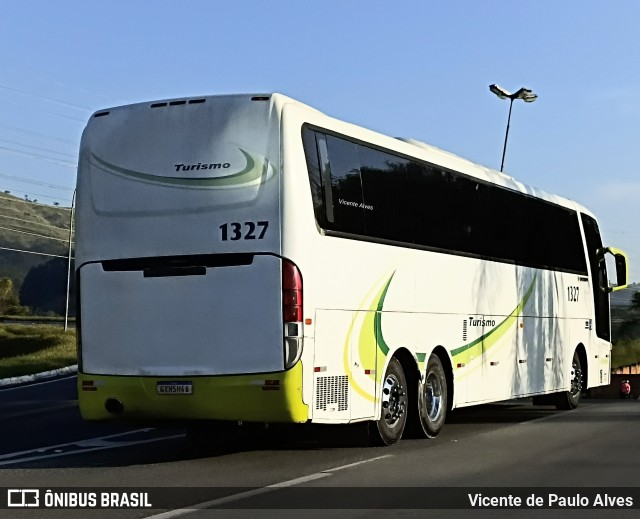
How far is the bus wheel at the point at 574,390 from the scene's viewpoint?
2284cm

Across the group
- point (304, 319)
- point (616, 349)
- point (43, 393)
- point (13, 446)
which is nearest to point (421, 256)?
point (304, 319)

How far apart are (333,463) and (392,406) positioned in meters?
1.99

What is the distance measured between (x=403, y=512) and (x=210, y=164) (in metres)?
4.88

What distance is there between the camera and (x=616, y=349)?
56.7 meters

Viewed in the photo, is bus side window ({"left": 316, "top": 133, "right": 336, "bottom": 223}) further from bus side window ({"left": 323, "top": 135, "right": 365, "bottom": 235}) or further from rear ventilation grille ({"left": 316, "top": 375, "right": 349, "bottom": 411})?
rear ventilation grille ({"left": 316, "top": 375, "right": 349, "bottom": 411})

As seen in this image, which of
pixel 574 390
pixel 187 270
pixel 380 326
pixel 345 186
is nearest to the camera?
pixel 187 270

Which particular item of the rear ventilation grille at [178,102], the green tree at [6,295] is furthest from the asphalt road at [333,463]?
the green tree at [6,295]

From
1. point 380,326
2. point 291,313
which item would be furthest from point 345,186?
point 291,313

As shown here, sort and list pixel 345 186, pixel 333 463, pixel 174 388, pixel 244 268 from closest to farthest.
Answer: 1. pixel 244 268
2. pixel 174 388
3. pixel 333 463
4. pixel 345 186

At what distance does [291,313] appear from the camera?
12.9 meters

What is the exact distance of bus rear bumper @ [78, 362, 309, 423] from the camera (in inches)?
505

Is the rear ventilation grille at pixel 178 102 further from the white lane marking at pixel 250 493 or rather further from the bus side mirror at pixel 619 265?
the bus side mirror at pixel 619 265

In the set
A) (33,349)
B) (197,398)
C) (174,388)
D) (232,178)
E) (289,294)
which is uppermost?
(232,178)

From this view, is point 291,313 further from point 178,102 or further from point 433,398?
point 433,398
